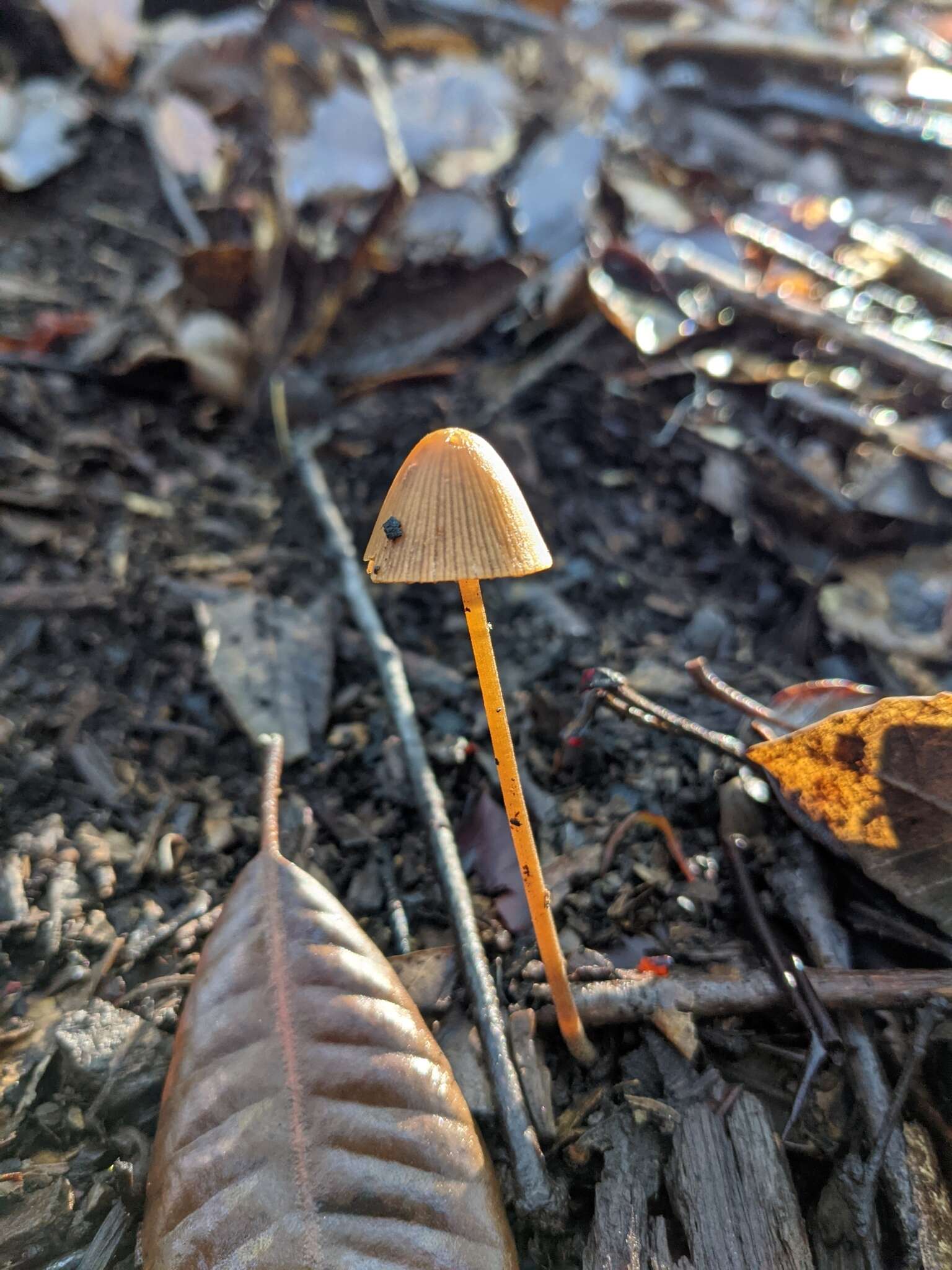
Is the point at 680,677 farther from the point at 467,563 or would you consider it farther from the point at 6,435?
the point at 6,435

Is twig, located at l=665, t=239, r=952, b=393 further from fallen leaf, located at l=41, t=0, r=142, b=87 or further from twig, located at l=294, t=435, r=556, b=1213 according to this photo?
fallen leaf, located at l=41, t=0, r=142, b=87

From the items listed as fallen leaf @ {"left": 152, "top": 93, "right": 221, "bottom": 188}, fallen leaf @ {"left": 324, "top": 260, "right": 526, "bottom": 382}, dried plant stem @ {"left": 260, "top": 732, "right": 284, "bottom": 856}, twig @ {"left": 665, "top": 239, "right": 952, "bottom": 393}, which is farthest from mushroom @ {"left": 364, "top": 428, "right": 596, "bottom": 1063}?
fallen leaf @ {"left": 152, "top": 93, "right": 221, "bottom": 188}

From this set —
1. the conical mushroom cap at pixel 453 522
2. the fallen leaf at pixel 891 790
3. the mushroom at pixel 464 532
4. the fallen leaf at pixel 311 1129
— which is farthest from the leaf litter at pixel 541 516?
the conical mushroom cap at pixel 453 522

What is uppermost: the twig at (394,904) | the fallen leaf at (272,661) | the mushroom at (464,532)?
the mushroom at (464,532)

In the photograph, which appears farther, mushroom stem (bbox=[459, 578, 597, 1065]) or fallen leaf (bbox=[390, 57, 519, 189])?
fallen leaf (bbox=[390, 57, 519, 189])

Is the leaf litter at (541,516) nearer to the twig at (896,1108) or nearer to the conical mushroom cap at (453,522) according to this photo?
the twig at (896,1108)

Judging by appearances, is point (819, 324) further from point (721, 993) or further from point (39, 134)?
point (39, 134)
